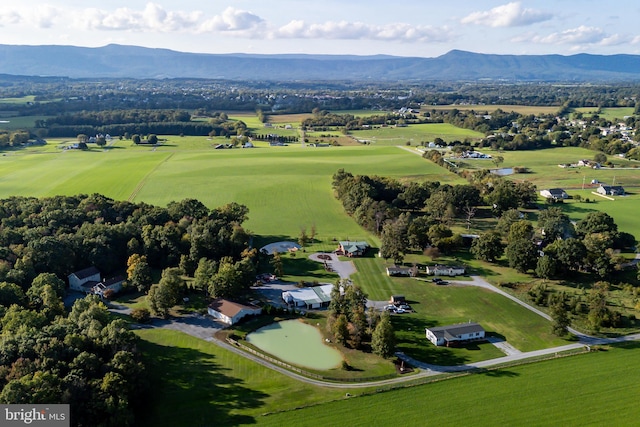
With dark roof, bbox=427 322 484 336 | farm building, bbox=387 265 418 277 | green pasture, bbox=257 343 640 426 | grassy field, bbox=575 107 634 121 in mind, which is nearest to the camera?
green pasture, bbox=257 343 640 426

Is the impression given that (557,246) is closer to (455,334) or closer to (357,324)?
(455,334)

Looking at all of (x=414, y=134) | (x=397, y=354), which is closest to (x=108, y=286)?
(x=397, y=354)

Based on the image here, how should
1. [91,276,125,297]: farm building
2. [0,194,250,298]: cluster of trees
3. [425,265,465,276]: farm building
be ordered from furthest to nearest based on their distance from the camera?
1. [425,265,465,276]: farm building
2. [0,194,250,298]: cluster of trees
3. [91,276,125,297]: farm building

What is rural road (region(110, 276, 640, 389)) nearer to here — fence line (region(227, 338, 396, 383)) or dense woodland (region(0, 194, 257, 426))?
fence line (region(227, 338, 396, 383))

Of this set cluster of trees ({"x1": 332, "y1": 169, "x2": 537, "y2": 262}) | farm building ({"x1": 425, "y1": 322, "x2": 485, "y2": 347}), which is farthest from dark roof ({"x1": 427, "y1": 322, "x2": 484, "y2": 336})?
cluster of trees ({"x1": 332, "y1": 169, "x2": 537, "y2": 262})

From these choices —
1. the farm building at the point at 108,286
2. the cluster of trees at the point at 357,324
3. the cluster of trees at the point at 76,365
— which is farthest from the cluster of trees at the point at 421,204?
the cluster of trees at the point at 76,365

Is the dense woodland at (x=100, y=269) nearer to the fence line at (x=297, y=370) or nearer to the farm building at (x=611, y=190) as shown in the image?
the fence line at (x=297, y=370)
